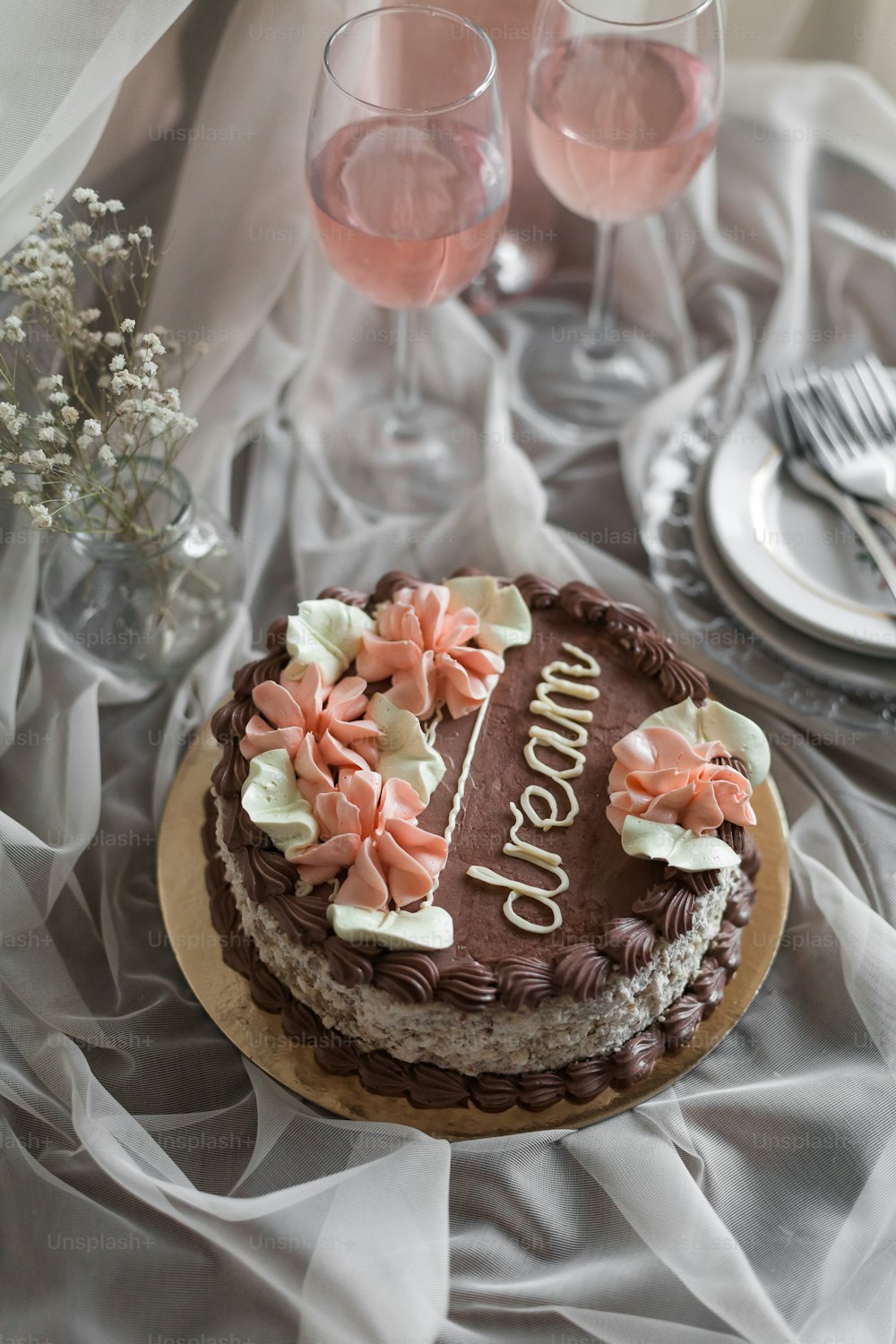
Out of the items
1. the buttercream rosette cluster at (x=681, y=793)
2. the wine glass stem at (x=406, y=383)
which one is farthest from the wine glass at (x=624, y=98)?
the buttercream rosette cluster at (x=681, y=793)

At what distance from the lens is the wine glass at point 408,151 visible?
1672 millimetres

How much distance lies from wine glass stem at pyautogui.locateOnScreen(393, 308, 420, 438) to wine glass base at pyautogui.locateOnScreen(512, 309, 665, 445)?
0.19 metres

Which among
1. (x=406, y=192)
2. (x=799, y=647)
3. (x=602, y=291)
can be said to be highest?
(x=406, y=192)

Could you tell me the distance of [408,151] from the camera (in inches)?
66.4

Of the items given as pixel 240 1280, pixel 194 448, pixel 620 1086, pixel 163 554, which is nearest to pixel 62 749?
pixel 163 554

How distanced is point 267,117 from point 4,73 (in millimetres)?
410

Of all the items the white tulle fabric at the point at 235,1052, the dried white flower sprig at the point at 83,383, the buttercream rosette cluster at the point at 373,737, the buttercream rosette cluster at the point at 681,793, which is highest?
the dried white flower sprig at the point at 83,383

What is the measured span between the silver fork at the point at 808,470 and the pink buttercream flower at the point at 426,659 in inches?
25.4

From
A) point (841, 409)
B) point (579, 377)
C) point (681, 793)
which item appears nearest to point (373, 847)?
point (681, 793)

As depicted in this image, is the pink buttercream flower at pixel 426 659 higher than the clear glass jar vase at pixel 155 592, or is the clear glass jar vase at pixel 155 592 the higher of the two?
the pink buttercream flower at pixel 426 659

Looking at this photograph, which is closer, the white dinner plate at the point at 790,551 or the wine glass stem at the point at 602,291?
the white dinner plate at the point at 790,551

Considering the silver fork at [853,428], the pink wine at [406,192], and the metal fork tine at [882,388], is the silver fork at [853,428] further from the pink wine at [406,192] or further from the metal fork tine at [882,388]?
the pink wine at [406,192]

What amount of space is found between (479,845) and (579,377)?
1.15 metres

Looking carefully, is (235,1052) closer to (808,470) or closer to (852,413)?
(808,470)
